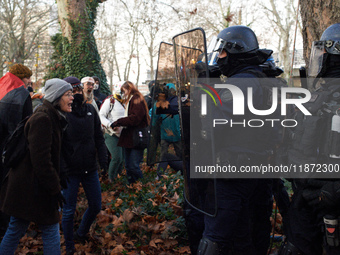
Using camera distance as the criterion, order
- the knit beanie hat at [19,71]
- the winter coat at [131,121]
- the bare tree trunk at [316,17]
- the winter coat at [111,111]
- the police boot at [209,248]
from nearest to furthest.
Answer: the police boot at [209,248], the bare tree trunk at [316,17], the knit beanie hat at [19,71], the winter coat at [131,121], the winter coat at [111,111]

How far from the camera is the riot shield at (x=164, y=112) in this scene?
3323 millimetres

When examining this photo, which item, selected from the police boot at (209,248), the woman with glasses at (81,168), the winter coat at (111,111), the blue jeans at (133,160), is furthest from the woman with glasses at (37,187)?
the winter coat at (111,111)

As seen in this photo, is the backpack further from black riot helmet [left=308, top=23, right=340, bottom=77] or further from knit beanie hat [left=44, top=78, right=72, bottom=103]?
black riot helmet [left=308, top=23, right=340, bottom=77]

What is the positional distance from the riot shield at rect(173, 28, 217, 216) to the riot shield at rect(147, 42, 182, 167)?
25cm

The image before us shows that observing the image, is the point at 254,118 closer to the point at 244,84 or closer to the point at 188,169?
the point at 244,84

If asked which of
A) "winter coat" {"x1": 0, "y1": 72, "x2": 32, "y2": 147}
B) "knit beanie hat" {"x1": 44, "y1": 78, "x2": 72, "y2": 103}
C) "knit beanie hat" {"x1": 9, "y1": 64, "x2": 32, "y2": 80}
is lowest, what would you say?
"winter coat" {"x1": 0, "y1": 72, "x2": 32, "y2": 147}

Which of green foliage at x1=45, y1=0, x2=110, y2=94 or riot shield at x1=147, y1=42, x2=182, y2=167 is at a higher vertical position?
green foliage at x1=45, y1=0, x2=110, y2=94

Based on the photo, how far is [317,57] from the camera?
9.41 ft

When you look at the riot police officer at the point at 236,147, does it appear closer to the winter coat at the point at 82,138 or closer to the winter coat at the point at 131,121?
the winter coat at the point at 82,138

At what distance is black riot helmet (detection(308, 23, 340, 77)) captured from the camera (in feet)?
8.97

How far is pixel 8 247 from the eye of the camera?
3061 mm

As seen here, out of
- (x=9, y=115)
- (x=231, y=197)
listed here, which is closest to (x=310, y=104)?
(x=231, y=197)

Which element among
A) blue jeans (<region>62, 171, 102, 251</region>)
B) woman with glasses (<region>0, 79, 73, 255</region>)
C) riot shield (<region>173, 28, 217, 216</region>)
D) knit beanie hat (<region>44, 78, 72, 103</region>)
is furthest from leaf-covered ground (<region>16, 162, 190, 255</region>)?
knit beanie hat (<region>44, 78, 72, 103</region>)

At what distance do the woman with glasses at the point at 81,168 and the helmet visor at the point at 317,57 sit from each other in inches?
98.2
